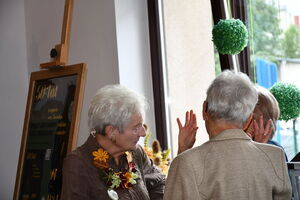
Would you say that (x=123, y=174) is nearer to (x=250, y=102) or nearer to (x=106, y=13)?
(x=250, y=102)

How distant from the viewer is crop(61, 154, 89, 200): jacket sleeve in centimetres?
280

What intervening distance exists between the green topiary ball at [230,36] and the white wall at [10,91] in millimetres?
2324

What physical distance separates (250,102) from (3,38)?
3.42 metres

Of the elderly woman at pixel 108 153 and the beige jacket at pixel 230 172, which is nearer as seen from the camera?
the beige jacket at pixel 230 172

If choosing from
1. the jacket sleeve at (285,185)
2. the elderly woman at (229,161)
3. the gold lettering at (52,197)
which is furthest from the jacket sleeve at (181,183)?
the gold lettering at (52,197)

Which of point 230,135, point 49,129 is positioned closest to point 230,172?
point 230,135

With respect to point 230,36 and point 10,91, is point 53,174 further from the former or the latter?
point 10,91

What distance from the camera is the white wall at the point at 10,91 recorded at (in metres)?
5.03

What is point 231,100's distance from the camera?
2268mm

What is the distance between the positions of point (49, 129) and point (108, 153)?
1.12 m

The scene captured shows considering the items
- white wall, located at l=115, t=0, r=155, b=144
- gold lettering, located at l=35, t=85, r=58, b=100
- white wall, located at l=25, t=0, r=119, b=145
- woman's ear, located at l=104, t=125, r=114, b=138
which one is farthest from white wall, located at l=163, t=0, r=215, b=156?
woman's ear, located at l=104, t=125, r=114, b=138

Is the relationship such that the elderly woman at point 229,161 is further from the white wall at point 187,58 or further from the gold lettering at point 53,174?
the white wall at point 187,58

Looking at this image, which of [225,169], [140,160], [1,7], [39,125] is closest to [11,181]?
[39,125]

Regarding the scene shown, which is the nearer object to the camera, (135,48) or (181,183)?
(181,183)
